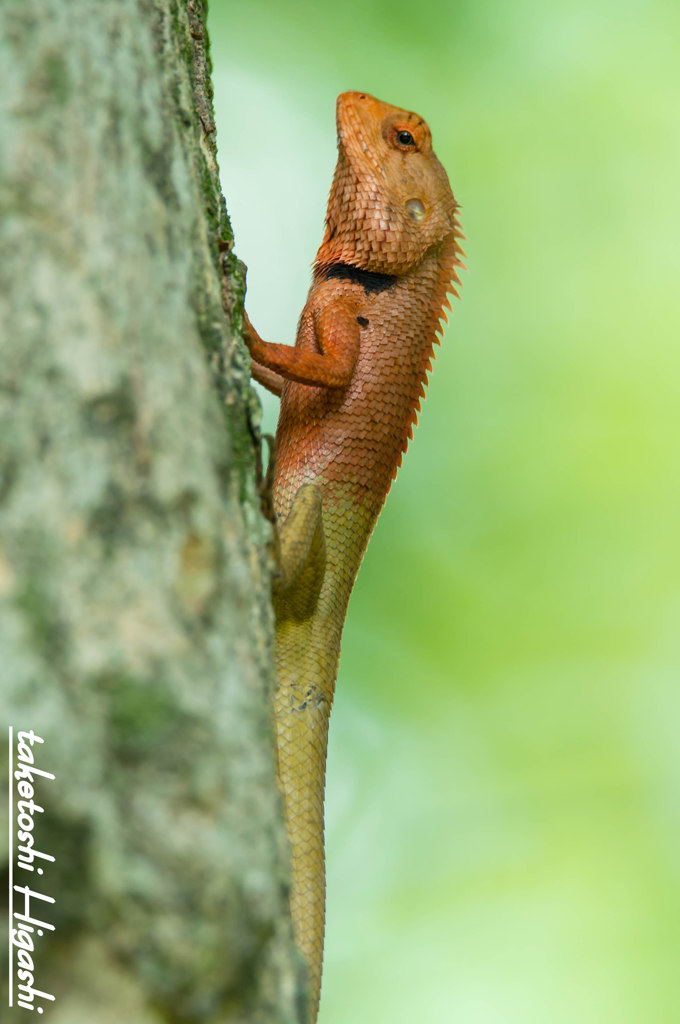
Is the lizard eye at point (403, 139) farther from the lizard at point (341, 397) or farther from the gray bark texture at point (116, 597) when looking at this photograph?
the gray bark texture at point (116, 597)

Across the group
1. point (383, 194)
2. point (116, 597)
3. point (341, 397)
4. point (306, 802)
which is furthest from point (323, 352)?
point (116, 597)

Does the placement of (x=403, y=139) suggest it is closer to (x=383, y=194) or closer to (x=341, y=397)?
(x=383, y=194)

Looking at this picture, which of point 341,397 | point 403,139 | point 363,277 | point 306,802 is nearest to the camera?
point 306,802

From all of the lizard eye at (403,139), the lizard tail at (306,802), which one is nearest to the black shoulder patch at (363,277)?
the lizard eye at (403,139)

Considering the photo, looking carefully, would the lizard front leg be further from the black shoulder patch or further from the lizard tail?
the lizard tail

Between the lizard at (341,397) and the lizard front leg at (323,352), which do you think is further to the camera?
the lizard front leg at (323,352)

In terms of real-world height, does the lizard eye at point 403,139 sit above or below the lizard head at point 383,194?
above
